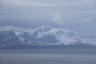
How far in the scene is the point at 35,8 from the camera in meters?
1.98

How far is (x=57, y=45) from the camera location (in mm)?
1979

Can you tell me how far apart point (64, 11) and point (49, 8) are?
0.63 feet

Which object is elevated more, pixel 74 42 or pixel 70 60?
pixel 74 42

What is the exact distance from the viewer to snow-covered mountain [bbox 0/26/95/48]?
196 centimetres

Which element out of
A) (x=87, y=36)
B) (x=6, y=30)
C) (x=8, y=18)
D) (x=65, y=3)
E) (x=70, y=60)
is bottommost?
(x=70, y=60)

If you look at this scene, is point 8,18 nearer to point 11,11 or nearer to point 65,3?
point 11,11

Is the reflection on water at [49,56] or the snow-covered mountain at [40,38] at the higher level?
the snow-covered mountain at [40,38]

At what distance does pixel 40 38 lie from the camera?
198 cm

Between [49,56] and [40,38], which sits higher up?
[40,38]

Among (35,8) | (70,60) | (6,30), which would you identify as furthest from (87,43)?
(6,30)

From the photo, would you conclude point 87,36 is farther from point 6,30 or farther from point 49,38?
point 6,30

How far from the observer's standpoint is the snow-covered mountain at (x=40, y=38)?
1962 millimetres

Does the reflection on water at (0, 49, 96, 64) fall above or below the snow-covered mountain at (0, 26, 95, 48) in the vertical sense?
below

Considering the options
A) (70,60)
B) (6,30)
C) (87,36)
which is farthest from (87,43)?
(6,30)
